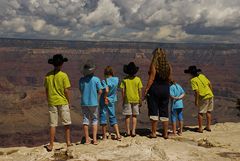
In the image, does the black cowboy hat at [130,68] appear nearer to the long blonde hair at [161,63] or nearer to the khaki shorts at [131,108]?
the khaki shorts at [131,108]

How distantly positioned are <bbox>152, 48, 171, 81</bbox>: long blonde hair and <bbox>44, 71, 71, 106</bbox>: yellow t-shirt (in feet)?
6.43

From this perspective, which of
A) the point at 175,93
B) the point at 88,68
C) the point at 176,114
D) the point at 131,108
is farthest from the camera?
the point at 176,114

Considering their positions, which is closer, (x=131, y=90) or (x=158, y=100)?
(x=158, y=100)

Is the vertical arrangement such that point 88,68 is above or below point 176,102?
above

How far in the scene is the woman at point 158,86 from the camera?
7.93m

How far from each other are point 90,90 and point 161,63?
65.6 inches

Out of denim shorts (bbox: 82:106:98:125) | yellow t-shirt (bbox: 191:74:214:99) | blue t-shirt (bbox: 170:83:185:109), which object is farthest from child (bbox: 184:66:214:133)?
denim shorts (bbox: 82:106:98:125)

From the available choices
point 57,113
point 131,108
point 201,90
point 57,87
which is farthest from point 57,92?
point 201,90

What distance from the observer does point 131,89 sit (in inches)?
347

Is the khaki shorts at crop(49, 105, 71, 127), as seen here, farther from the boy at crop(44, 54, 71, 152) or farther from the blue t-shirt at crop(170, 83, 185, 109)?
the blue t-shirt at crop(170, 83, 185, 109)

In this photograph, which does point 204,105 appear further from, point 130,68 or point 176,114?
point 130,68

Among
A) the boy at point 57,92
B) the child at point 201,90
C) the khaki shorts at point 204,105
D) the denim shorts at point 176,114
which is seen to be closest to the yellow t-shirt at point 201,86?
the child at point 201,90

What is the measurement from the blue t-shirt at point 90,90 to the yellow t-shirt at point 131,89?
3.36ft

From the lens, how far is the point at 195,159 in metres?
6.20
